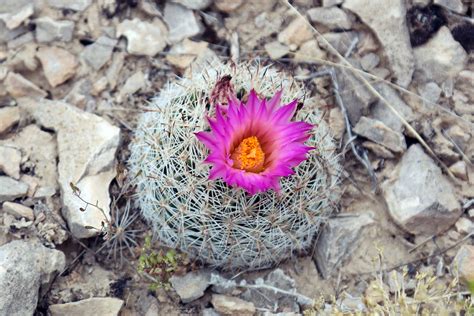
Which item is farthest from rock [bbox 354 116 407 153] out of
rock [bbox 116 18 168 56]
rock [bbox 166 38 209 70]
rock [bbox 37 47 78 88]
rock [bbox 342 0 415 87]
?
rock [bbox 37 47 78 88]

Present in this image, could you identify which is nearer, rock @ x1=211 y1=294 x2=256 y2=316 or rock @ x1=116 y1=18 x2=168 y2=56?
rock @ x1=211 y1=294 x2=256 y2=316

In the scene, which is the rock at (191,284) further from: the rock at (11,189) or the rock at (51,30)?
the rock at (51,30)

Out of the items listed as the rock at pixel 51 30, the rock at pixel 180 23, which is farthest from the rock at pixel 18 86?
the rock at pixel 180 23

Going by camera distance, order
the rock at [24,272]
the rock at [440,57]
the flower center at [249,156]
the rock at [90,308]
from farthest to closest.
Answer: the rock at [440,57] < the rock at [90,308] < the rock at [24,272] < the flower center at [249,156]

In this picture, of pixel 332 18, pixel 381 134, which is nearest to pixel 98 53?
pixel 332 18

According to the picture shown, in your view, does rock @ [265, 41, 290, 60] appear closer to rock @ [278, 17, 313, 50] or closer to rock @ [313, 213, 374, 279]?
rock @ [278, 17, 313, 50]

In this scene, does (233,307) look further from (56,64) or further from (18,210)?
(56,64)
